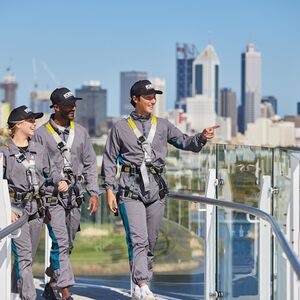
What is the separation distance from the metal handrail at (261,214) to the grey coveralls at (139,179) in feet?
1.18

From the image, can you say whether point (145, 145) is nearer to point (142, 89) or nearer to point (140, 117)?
point (140, 117)

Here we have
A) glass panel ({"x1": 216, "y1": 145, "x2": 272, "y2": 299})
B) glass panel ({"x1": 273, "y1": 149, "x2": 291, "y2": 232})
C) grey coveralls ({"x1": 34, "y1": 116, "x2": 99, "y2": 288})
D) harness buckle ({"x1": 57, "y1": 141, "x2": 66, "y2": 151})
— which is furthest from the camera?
harness buckle ({"x1": 57, "y1": 141, "x2": 66, "y2": 151})

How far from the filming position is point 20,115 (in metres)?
8.98

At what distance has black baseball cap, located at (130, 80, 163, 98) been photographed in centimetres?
923

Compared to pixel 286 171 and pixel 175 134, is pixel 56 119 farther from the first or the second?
pixel 286 171

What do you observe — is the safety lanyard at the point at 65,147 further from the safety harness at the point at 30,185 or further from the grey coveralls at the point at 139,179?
the safety harness at the point at 30,185

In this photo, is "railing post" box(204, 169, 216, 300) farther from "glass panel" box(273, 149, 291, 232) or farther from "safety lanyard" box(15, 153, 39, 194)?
"safety lanyard" box(15, 153, 39, 194)

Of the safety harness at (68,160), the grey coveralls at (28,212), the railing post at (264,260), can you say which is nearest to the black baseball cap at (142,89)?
the safety harness at (68,160)

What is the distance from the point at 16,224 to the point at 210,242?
2.15 m

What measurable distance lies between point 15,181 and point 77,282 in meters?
3.10

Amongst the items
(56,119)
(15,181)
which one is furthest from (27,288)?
(56,119)

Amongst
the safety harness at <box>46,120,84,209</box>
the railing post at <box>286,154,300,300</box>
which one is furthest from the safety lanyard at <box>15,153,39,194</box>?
the railing post at <box>286,154,300,300</box>

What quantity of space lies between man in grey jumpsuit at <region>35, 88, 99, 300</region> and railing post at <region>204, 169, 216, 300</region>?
2.87ft

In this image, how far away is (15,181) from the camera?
→ 8.66 metres
